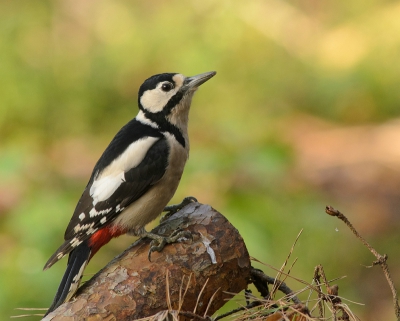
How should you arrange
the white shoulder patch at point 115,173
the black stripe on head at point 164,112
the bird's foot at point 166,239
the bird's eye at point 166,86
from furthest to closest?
the bird's eye at point 166,86
the black stripe on head at point 164,112
the white shoulder patch at point 115,173
the bird's foot at point 166,239

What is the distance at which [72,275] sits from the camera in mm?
2492

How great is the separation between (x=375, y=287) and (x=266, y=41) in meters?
3.39

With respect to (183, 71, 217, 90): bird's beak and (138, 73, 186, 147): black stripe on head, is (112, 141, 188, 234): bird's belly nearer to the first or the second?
(138, 73, 186, 147): black stripe on head

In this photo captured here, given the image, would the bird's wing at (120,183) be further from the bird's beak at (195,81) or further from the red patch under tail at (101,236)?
the bird's beak at (195,81)

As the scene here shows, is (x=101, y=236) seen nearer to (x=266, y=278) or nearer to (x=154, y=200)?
(x=154, y=200)

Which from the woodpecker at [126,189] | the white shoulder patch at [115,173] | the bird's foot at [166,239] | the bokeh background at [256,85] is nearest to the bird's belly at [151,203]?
the woodpecker at [126,189]

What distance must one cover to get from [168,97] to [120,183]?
60 centimetres

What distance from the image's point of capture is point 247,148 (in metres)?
3.87

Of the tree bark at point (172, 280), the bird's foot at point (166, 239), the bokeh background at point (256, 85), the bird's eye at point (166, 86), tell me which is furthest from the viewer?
the bokeh background at point (256, 85)

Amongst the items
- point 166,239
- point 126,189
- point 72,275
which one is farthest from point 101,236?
point 166,239

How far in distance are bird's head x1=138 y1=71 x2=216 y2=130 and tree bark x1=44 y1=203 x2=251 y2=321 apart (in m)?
1.07

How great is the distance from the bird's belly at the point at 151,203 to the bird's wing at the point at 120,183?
1.1 inches

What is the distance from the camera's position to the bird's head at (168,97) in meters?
3.29

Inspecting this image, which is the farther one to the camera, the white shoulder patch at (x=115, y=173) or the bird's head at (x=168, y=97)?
the bird's head at (x=168, y=97)
